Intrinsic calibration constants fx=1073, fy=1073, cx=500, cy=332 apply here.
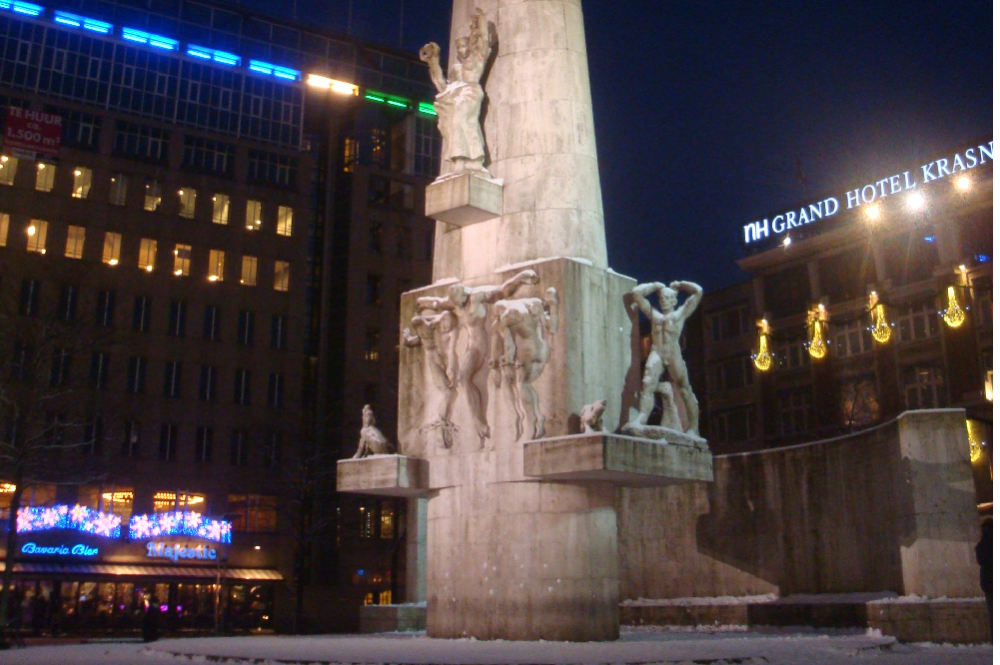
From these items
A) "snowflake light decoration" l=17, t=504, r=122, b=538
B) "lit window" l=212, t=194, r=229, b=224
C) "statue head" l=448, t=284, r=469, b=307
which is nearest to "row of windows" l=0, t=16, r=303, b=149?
"lit window" l=212, t=194, r=229, b=224

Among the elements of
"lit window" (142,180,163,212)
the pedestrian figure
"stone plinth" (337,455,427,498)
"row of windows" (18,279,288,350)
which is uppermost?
"lit window" (142,180,163,212)

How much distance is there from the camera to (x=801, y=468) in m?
22.0

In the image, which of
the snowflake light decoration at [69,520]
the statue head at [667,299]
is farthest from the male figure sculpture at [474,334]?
the snowflake light decoration at [69,520]

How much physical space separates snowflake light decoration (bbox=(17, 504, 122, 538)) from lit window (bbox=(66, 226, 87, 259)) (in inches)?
544

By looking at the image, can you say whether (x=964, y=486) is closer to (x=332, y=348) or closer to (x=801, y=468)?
(x=801, y=468)

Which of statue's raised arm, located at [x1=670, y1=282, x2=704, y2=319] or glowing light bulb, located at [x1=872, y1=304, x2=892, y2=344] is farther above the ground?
glowing light bulb, located at [x1=872, y1=304, x2=892, y2=344]

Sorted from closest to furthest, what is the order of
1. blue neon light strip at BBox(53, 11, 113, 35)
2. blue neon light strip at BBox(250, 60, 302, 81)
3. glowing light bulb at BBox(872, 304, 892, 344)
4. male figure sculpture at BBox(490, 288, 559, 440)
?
male figure sculpture at BBox(490, 288, 559, 440) < glowing light bulb at BBox(872, 304, 892, 344) < blue neon light strip at BBox(53, 11, 113, 35) < blue neon light strip at BBox(250, 60, 302, 81)

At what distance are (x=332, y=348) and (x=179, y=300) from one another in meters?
11.6

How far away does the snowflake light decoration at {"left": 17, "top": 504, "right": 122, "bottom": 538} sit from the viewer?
49.5 meters

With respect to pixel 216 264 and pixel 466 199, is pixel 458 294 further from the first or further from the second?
pixel 216 264

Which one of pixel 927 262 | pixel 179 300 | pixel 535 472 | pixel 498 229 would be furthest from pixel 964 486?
pixel 179 300

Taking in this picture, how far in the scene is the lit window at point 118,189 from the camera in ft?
193

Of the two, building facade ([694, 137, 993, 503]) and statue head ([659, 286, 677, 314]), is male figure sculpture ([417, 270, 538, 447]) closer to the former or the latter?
statue head ([659, 286, 677, 314])

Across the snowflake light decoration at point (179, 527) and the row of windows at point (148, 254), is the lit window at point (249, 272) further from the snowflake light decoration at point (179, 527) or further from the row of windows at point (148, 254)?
the snowflake light decoration at point (179, 527)
